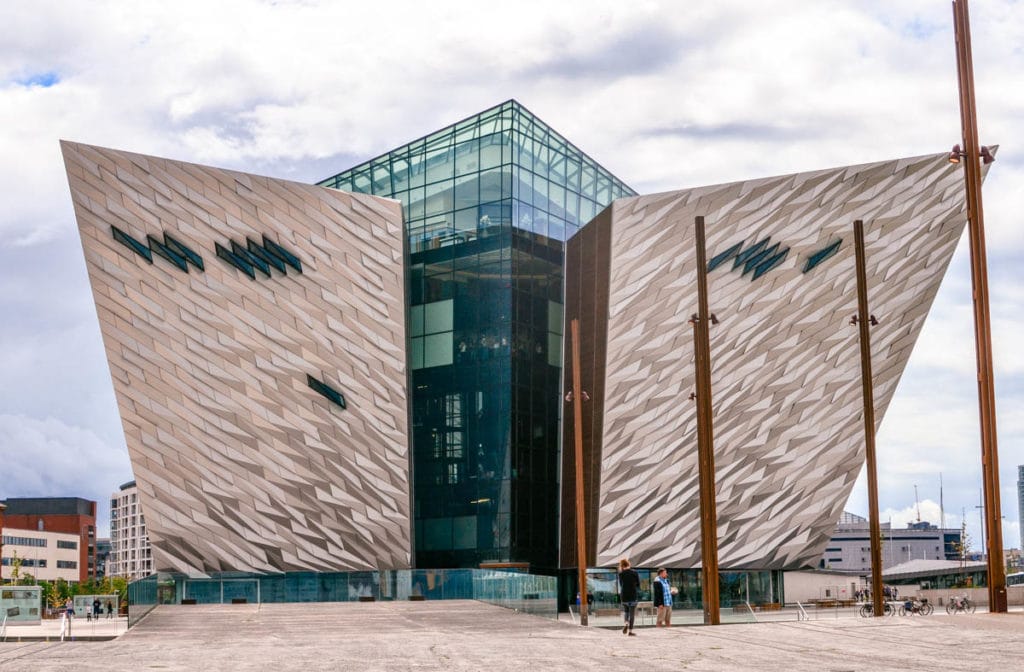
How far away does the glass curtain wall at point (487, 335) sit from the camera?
4469 cm

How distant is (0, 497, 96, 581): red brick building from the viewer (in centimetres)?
14225

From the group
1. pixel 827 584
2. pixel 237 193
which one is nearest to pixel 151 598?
pixel 237 193

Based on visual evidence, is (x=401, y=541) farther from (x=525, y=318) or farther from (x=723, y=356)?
(x=723, y=356)

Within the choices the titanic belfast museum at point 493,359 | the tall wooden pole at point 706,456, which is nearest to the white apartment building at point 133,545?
the titanic belfast museum at point 493,359

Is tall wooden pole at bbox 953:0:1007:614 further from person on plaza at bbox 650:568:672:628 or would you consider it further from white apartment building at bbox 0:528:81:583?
white apartment building at bbox 0:528:81:583

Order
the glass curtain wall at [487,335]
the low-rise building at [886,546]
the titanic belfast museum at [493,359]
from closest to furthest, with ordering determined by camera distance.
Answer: the titanic belfast museum at [493,359] → the glass curtain wall at [487,335] → the low-rise building at [886,546]

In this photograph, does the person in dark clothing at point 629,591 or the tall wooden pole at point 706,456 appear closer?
the person in dark clothing at point 629,591

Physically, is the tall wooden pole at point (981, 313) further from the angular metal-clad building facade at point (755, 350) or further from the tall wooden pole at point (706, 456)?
the angular metal-clad building facade at point (755, 350)

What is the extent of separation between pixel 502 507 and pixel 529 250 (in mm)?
9844

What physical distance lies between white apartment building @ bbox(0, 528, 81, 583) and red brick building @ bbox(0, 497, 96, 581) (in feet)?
6.84

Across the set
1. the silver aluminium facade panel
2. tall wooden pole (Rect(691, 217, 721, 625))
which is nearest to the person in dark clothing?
tall wooden pole (Rect(691, 217, 721, 625))

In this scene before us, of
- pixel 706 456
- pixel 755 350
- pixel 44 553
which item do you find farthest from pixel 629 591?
pixel 44 553

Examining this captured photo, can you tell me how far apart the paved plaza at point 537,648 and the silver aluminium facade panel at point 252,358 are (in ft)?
43.7

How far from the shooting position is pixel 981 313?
19.0m
